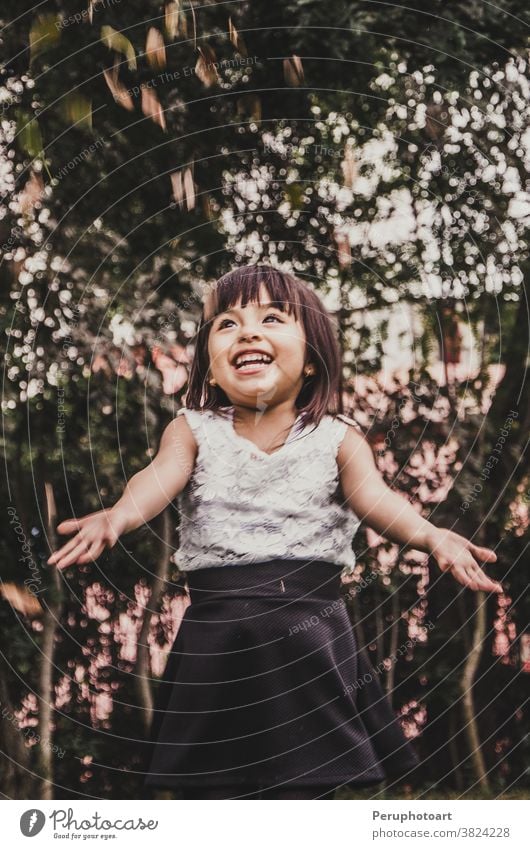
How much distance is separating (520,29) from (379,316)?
23.7 inches

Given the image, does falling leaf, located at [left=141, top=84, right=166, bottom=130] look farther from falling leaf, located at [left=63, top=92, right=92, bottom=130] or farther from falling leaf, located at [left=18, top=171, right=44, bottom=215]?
falling leaf, located at [left=18, top=171, right=44, bottom=215]

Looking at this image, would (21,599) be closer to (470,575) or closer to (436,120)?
(470,575)

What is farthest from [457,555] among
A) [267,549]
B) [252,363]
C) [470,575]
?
[252,363]

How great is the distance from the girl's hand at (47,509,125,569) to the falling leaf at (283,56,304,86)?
37.5 inches

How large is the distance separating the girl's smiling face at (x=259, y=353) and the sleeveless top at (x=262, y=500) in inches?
2.2

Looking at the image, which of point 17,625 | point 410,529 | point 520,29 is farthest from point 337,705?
point 520,29

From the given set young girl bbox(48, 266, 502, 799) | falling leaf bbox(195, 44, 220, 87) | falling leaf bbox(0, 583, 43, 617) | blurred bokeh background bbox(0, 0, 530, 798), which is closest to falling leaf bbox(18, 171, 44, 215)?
blurred bokeh background bbox(0, 0, 530, 798)

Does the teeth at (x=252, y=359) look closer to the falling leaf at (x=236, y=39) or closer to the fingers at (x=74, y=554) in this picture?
the fingers at (x=74, y=554)

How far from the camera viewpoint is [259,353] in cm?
159

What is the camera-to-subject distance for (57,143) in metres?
1.87

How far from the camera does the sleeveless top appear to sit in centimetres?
155

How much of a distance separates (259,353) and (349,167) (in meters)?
0.65

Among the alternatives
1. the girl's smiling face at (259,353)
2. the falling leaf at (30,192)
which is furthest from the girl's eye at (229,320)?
the falling leaf at (30,192)

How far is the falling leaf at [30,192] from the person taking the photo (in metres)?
1.88
